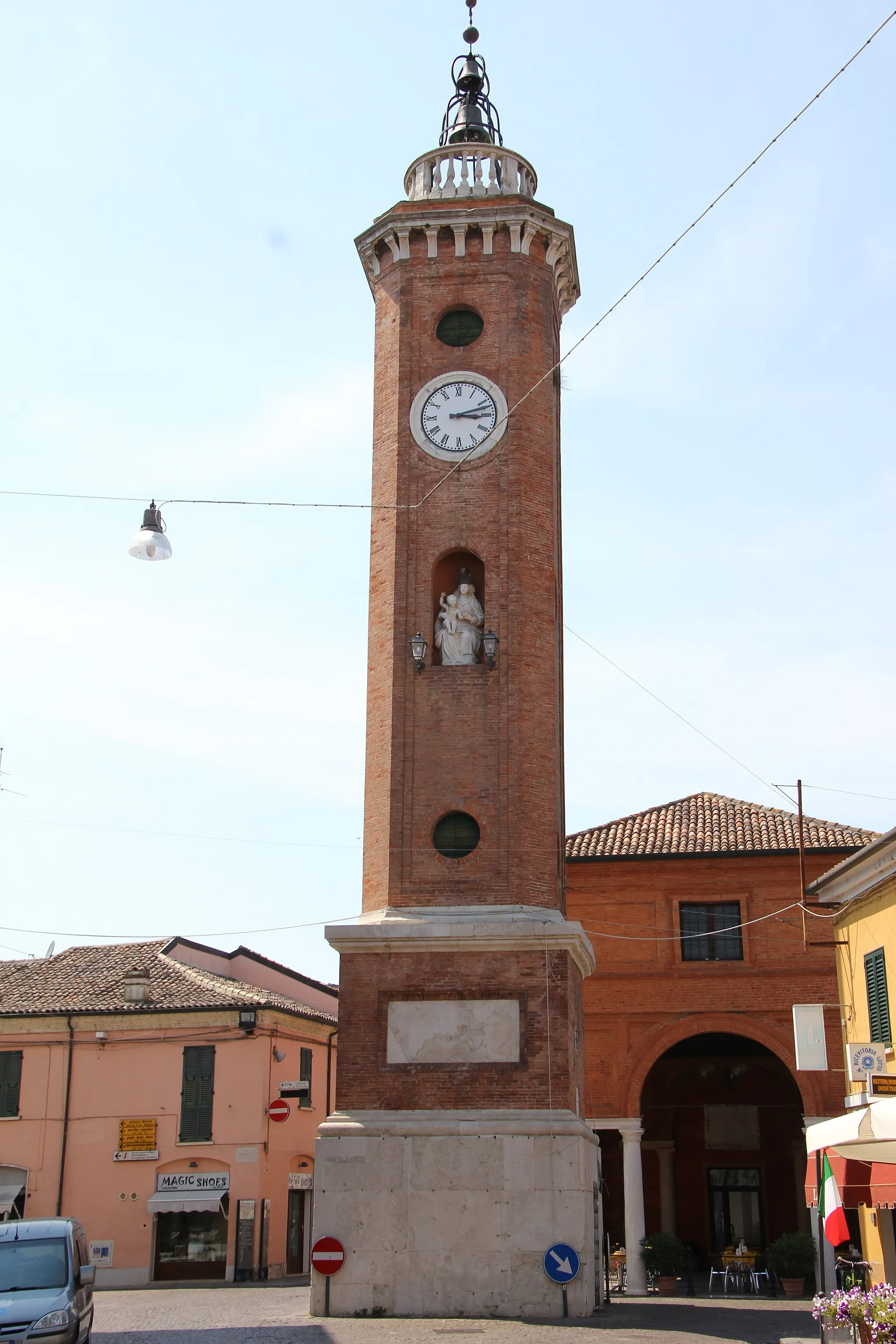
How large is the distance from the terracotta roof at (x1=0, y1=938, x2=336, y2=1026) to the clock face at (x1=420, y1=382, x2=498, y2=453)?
47.8 feet

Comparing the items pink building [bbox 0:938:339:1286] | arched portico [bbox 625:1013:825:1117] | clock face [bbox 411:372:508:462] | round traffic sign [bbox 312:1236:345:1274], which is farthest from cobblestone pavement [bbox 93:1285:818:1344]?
clock face [bbox 411:372:508:462]

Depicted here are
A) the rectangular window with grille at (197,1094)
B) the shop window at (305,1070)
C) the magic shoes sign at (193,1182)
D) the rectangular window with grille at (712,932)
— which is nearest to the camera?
the rectangular window with grille at (712,932)

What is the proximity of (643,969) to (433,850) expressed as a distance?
9.41m

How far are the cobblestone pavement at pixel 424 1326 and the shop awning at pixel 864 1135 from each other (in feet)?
9.06

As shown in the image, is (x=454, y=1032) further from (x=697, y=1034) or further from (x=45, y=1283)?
(x=697, y=1034)

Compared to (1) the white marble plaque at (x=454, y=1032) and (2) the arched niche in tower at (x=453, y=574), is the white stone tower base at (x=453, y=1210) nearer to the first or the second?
(1) the white marble plaque at (x=454, y=1032)

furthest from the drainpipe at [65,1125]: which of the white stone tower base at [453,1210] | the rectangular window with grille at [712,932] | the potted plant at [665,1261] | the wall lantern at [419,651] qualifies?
the wall lantern at [419,651]

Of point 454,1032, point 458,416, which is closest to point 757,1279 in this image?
point 454,1032

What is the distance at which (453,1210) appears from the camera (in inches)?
678

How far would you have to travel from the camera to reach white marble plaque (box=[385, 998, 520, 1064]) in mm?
18016

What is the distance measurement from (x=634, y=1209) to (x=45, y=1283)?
585 inches

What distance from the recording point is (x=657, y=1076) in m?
30.4

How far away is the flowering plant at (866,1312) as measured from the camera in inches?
434

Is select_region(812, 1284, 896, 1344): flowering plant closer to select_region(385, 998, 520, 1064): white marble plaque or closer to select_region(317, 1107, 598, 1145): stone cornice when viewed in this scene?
select_region(317, 1107, 598, 1145): stone cornice
